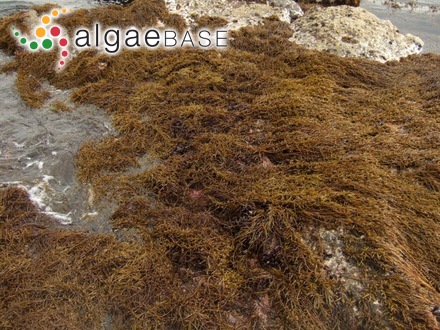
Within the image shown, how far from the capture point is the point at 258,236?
3.01 metres

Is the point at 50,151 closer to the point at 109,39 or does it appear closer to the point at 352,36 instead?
the point at 109,39

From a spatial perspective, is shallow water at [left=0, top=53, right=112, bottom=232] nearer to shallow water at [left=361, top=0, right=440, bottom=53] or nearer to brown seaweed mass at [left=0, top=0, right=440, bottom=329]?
brown seaweed mass at [left=0, top=0, right=440, bottom=329]

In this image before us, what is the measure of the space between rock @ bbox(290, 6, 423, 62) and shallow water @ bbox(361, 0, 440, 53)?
1070 mm

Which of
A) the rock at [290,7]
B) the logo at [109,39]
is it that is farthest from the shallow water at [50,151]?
the rock at [290,7]

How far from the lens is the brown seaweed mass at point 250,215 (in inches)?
105

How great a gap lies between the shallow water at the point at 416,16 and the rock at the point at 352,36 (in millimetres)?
1070

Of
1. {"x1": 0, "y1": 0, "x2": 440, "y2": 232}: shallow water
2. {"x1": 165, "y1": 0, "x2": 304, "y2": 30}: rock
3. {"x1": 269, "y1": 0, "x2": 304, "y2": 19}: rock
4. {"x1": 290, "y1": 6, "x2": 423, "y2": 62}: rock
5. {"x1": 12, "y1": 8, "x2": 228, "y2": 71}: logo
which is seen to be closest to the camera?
{"x1": 0, "y1": 0, "x2": 440, "y2": 232}: shallow water

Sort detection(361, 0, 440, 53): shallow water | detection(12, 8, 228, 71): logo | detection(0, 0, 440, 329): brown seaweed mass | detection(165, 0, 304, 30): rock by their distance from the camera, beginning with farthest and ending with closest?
1. detection(361, 0, 440, 53): shallow water
2. detection(165, 0, 304, 30): rock
3. detection(12, 8, 228, 71): logo
4. detection(0, 0, 440, 329): brown seaweed mass

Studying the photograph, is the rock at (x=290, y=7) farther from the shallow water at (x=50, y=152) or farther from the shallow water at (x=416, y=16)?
the shallow water at (x=50, y=152)

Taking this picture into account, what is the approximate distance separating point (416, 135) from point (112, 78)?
455cm

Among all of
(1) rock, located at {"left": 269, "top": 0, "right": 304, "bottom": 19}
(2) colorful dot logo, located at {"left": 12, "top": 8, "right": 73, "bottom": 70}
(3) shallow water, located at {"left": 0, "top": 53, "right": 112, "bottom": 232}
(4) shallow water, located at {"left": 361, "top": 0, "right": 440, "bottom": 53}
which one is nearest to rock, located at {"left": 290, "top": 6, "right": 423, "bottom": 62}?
(1) rock, located at {"left": 269, "top": 0, "right": 304, "bottom": 19}

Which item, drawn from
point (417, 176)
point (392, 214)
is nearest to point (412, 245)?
point (392, 214)

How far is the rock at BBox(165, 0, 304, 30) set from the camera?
732cm

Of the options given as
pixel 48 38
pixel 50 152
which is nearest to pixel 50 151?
pixel 50 152
